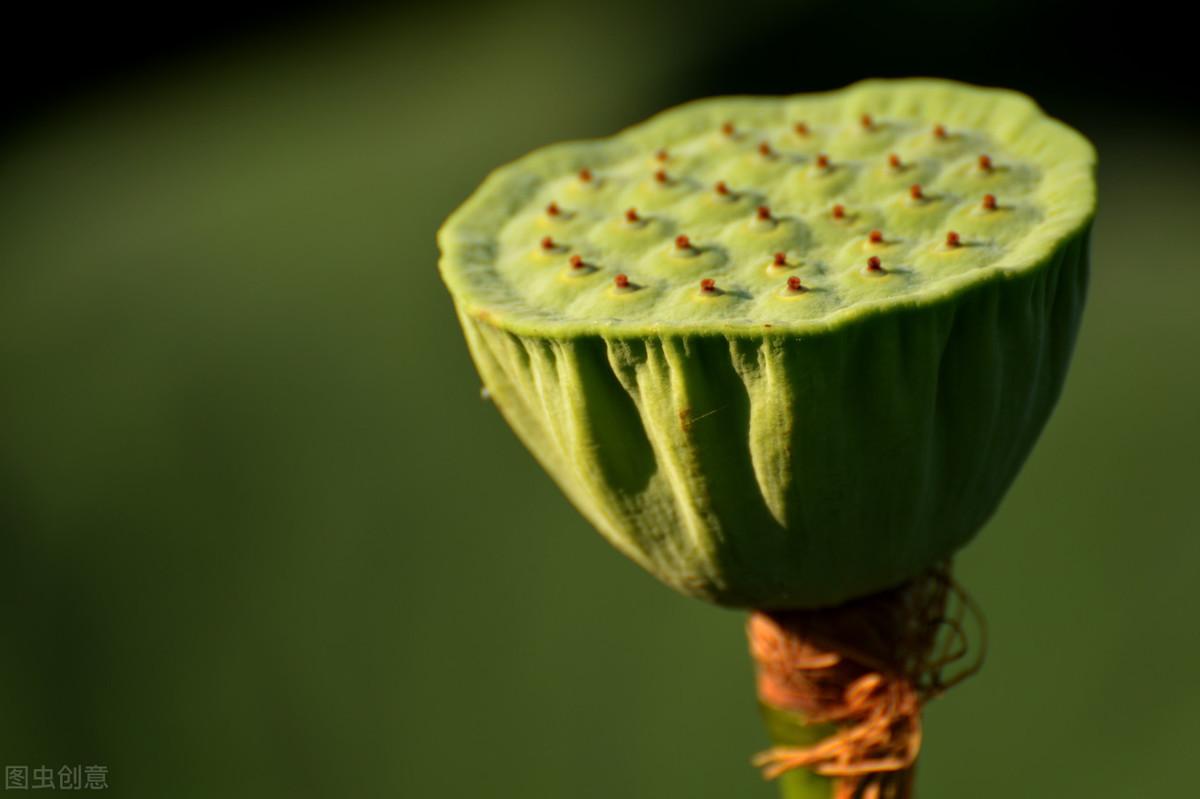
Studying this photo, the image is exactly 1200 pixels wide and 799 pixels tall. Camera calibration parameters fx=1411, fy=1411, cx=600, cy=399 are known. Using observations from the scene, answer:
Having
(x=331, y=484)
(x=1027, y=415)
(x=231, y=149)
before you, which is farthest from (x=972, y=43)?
(x=1027, y=415)

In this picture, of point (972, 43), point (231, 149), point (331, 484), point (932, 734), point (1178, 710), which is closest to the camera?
point (1178, 710)

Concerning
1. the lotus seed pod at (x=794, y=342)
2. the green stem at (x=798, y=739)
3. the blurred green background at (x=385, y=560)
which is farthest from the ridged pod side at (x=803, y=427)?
the blurred green background at (x=385, y=560)

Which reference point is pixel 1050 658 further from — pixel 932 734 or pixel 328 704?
pixel 328 704

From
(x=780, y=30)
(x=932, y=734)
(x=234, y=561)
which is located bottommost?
(x=932, y=734)

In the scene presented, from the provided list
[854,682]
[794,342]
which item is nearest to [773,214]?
[794,342]

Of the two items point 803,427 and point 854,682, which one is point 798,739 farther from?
point 803,427

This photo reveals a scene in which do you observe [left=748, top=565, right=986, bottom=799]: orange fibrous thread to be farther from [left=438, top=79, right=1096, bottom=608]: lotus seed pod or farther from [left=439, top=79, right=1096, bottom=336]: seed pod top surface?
[left=439, top=79, right=1096, bottom=336]: seed pod top surface
